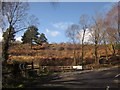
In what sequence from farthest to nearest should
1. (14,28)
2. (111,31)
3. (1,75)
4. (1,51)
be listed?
(111,31), (14,28), (1,51), (1,75)

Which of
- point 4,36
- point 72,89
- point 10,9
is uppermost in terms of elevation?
point 10,9

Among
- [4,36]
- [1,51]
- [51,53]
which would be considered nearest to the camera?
[1,51]

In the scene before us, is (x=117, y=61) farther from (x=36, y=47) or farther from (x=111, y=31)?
(x=36, y=47)

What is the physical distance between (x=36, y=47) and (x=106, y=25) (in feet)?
55.4

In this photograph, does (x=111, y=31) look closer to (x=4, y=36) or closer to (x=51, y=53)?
(x=51, y=53)

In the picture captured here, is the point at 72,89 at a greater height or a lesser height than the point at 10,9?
lesser

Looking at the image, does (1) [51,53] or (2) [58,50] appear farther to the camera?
(2) [58,50]

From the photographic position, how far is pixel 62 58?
54.8 metres

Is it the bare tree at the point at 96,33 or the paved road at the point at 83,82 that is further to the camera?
the bare tree at the point at 96,33

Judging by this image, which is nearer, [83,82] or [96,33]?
[83,82]

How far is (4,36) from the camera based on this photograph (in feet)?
105

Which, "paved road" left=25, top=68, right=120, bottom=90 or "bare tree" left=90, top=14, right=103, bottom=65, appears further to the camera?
"bare tree" left=90, top=14, right=103, bottom=65

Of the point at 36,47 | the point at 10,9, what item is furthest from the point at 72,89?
the point at 36,47

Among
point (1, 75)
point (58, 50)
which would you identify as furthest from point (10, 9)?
point (58, 50)
